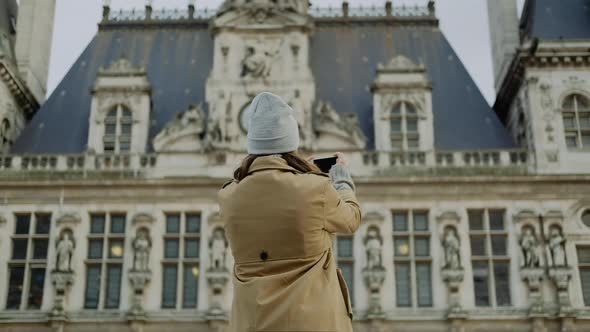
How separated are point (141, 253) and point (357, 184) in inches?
218

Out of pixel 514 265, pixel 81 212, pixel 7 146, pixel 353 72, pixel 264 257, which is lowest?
pixel 264 257

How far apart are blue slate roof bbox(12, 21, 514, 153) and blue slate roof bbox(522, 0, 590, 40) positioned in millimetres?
2481

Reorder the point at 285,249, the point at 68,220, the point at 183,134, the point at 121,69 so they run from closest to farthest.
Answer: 1. the point at 285,249
2. the point at 68,220
3. the point at 183,134
4. the point at 121,69

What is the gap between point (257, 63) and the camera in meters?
22.6

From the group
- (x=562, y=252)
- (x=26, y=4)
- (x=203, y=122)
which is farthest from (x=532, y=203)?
(x=26, y=4)

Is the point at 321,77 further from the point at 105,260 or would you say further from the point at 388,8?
the point at 105,260

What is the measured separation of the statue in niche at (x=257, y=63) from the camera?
22.5 meters

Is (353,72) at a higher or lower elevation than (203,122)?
higher

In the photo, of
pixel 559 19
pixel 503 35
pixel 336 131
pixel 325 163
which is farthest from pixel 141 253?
pixel 325 163

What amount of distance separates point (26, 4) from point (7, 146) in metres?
5.60

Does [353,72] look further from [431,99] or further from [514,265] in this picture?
[514,265]

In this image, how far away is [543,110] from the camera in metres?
21.7

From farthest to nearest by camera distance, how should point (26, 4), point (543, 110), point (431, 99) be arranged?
point (26, 4), point (431, 99), point (543, 110)

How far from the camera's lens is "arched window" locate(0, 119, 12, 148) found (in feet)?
76.3
